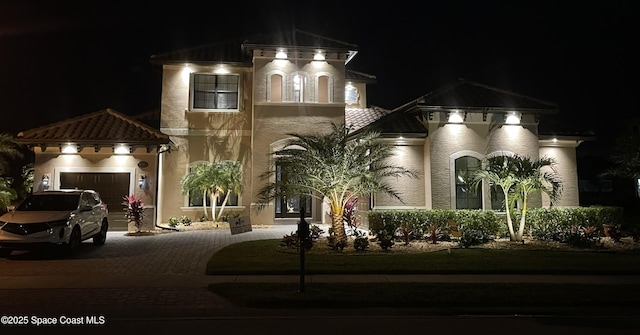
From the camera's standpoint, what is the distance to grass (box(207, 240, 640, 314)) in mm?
6938

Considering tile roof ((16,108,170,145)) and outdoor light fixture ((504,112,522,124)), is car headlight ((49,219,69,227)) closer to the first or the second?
tile roof ((16,108,170,145))

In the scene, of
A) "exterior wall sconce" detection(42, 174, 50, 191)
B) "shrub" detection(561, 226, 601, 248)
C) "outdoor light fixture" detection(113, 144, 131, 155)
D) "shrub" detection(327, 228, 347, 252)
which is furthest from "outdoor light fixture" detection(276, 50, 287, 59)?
"shrub" detection(561, 226, 601, 248)

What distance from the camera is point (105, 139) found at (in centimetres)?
1691

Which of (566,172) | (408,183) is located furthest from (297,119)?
(566,172)

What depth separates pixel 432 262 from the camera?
33.8 feet

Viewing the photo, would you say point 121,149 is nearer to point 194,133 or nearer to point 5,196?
point 194,133

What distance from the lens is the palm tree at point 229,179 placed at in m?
18.4

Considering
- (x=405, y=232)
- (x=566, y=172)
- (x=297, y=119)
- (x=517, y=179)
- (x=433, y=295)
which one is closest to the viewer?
(x=433, y=295)

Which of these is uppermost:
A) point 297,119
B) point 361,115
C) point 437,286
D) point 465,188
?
point 361,115

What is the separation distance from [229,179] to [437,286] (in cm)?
1229

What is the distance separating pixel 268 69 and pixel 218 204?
6.81 meters

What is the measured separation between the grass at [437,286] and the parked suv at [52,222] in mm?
4280

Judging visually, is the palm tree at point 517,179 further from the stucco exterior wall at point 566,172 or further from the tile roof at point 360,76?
the tile roof at point 360,76

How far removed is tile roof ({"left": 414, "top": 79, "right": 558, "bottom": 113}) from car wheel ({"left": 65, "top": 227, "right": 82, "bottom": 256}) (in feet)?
42.2
